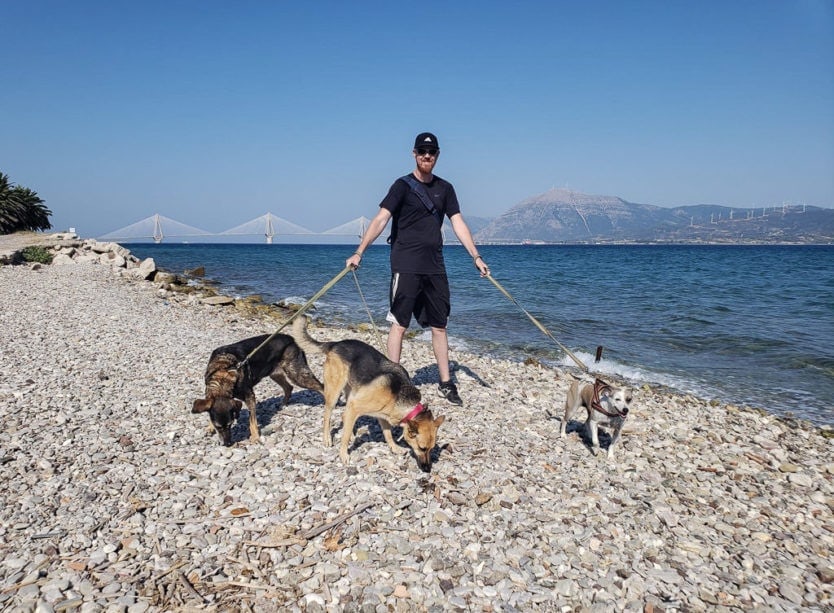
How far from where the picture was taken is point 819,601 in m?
3.50

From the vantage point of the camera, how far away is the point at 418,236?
20.9 feet

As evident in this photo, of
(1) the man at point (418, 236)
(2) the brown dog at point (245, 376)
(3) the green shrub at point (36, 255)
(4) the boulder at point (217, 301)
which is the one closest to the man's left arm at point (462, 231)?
(1) the man at point (418, 236)

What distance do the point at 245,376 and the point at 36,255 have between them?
27728mm

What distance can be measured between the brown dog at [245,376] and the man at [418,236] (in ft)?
4.34

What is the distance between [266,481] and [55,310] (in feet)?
40.0

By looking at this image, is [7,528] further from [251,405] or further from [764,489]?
[764,489]

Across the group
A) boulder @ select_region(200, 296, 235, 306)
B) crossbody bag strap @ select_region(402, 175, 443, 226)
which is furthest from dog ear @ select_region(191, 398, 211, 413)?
boulder @ select_region(200, 296, 235, 306)

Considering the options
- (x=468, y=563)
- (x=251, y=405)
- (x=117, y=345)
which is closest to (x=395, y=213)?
(x=251, y=405)

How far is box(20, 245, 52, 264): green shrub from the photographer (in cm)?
2611

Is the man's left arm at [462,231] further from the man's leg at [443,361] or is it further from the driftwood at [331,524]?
the driftwood at [331,524]

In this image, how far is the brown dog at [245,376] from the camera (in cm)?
538

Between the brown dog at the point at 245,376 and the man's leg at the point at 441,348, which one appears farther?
the man's leg at the point at 441,348

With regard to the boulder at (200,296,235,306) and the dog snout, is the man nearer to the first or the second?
the dog snout

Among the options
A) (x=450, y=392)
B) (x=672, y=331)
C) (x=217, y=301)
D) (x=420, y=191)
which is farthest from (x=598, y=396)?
(x=217, y=301)
